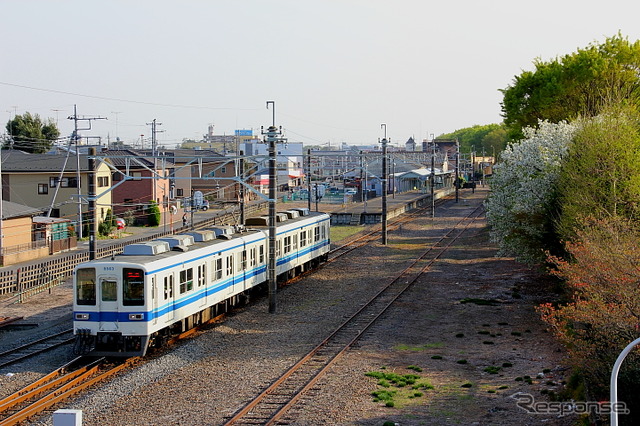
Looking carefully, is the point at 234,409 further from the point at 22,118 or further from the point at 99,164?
the point at 22,118

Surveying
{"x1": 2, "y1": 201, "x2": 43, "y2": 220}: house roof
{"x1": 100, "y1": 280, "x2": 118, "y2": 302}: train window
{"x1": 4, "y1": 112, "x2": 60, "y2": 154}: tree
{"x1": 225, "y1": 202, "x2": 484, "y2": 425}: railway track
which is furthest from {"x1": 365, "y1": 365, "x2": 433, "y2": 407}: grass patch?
{"x1": 4, "y1": 112, "x2": 60, "y2": 154}: tree

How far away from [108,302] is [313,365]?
465 cm

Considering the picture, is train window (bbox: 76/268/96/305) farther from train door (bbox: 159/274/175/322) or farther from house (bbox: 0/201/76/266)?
house (bbox: 0/201/76/266)

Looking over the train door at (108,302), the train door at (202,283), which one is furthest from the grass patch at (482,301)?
the train door at (108,302)

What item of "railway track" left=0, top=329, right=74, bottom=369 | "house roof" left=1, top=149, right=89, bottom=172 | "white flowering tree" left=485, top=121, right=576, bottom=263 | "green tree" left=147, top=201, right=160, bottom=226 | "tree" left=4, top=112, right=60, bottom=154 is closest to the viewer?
"railway track" left=0, top=329, right=74, bottom=369

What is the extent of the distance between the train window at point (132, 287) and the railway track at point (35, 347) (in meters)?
2.65

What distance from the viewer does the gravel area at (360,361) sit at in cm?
1227

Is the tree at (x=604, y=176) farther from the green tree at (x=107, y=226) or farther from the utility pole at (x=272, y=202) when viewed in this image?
the green tree at (x=107, y=226)

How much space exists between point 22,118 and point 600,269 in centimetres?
7267

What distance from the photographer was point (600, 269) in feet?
39.6

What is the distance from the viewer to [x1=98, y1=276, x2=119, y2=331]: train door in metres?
15.8

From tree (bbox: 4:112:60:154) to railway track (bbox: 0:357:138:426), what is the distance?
6032 centimetres

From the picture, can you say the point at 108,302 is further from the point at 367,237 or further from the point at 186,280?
the point at 367,237

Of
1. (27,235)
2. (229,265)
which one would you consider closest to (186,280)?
(229,265)
